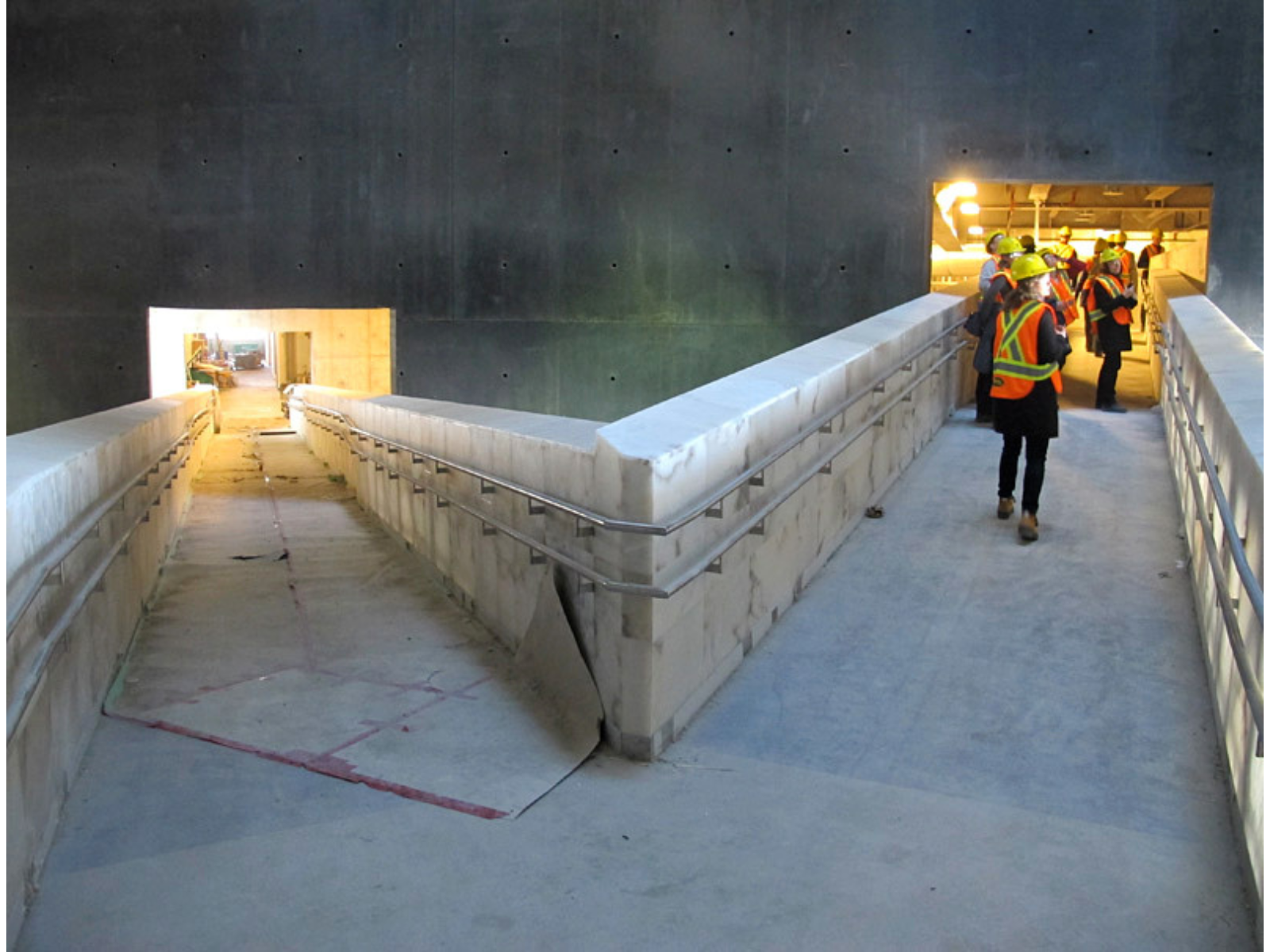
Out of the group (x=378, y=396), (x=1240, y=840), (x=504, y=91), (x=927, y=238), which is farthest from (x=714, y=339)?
(x=1240, y=840)

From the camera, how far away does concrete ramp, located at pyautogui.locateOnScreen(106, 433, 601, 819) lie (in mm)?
4602

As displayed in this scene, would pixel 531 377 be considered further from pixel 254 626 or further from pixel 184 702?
pixel 184 702

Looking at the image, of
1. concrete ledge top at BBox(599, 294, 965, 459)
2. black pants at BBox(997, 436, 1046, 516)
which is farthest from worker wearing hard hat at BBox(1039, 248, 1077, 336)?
black pants at BBox(997, 436, 1046, 516)

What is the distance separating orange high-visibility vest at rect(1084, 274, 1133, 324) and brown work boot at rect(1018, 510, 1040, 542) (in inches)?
166

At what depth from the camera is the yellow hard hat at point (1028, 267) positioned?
663cm

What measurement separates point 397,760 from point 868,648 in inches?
82.7

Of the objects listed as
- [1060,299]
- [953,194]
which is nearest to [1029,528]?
[1060,299]

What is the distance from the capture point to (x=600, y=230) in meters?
13.7

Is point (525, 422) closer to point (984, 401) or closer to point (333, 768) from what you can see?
point (333, 768)

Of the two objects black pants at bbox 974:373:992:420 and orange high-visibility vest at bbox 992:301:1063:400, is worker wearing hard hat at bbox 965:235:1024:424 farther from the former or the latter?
orange high-visibility vest at bbox 992:301:1063:400

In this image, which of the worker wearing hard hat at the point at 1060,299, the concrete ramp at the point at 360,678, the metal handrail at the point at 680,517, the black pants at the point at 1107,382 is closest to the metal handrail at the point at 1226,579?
the metal handrail at the point at 680,517

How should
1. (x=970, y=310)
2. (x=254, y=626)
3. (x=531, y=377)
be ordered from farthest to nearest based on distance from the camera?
(x=531, y=377)
(x=970, y=310)
(x=254, y=626)

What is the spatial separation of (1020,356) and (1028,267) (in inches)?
19.8

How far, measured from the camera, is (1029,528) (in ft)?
21.0
